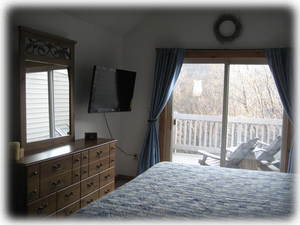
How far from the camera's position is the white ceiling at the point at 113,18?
3.70 m

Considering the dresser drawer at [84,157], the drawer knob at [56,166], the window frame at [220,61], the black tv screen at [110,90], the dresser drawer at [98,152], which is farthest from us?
the window frame at [220,61]

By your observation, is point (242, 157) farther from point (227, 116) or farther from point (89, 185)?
point (89, 185)

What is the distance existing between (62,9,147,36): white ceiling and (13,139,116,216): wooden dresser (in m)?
1.46

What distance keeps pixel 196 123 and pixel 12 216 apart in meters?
2.86

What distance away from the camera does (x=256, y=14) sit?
13.8 ft

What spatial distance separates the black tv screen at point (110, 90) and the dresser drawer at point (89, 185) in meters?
0.76

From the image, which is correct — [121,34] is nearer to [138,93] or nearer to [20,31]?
[138,93]

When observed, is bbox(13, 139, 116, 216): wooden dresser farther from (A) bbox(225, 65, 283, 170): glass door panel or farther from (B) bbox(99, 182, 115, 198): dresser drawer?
(A) bbox(225, 65, 283, 170): glass door panel

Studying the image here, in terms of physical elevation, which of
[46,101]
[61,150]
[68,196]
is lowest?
[68,196]

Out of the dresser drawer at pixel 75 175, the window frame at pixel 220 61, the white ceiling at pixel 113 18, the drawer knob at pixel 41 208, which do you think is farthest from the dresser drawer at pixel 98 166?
the white ceiling at pixel 113 18

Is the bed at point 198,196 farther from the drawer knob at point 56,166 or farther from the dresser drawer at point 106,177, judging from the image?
the dresser drawer at point 106,177

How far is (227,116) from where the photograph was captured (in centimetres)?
446

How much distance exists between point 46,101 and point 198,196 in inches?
70.4

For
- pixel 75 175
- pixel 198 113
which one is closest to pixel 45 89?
pixel 75 175
